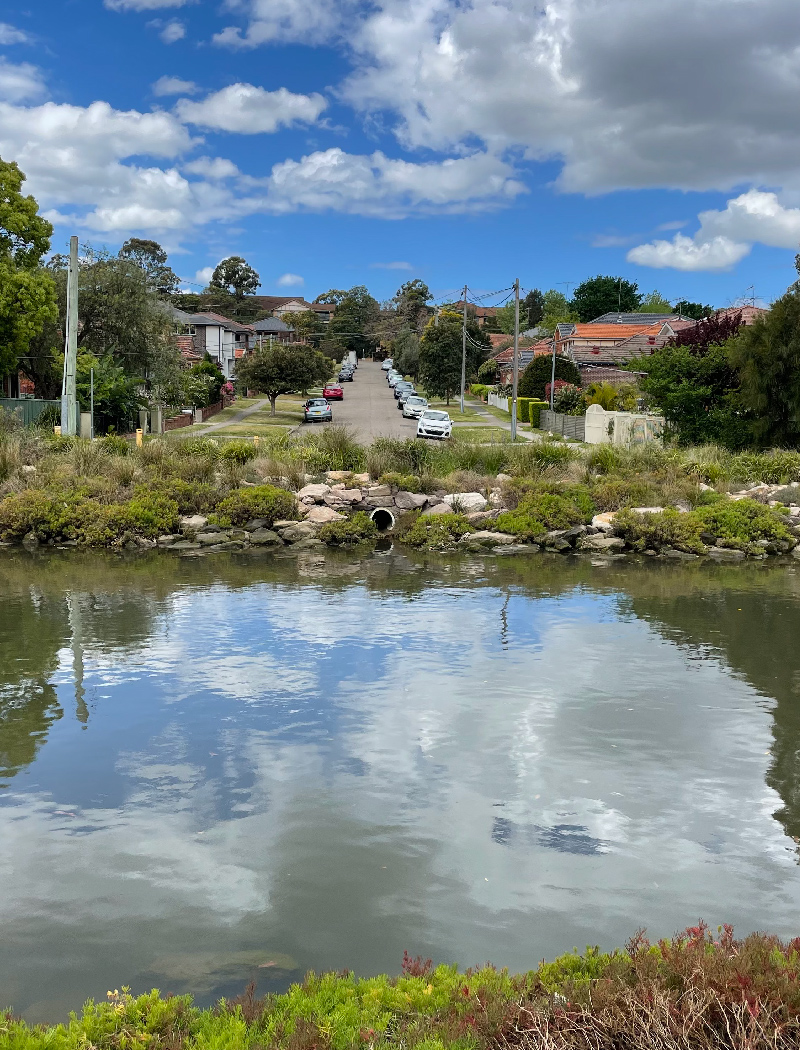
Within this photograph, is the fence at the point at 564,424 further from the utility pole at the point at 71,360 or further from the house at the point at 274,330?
the house at the point at 274,330

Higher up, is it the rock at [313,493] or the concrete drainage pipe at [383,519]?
the rock at [313,493]

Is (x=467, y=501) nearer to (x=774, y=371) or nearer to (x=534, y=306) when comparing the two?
(x=774, y=371)

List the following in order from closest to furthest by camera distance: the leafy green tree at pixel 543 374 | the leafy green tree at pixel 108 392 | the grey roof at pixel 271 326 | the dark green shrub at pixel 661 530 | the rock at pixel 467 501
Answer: the dark green shrub at pixel 661 530, the rock at pixel 467 501, the leafy green tree at pixel 108 392, the leafy green tree at pixel 543 374, the grey roof at pixel 271 326

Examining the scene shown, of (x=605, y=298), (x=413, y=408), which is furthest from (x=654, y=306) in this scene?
(x=413, y=408)

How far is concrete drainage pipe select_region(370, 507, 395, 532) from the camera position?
→ 25.1 m

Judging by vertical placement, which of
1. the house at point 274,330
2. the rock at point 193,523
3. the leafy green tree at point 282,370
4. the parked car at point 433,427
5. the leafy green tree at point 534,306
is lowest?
the rock at point 193,523

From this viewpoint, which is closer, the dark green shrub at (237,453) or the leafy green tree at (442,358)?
the dark green shrub at (237,453)

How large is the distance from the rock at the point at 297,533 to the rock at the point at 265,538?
0.55ft

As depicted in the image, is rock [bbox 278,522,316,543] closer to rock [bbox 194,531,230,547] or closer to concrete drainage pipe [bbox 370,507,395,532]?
rock [bbox 194,531,230,547]

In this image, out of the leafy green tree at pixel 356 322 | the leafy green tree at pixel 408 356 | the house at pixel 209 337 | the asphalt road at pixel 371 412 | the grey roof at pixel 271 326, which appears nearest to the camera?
the asphalt road at pixel 371 412

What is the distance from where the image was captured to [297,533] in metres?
23.8

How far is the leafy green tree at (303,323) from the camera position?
12056 centimetres

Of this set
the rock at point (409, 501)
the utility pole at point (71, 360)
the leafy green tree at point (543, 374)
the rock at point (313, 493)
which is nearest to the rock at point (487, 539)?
the rock at point (409, 501)

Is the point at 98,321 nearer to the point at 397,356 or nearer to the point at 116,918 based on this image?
the point at 116,918
